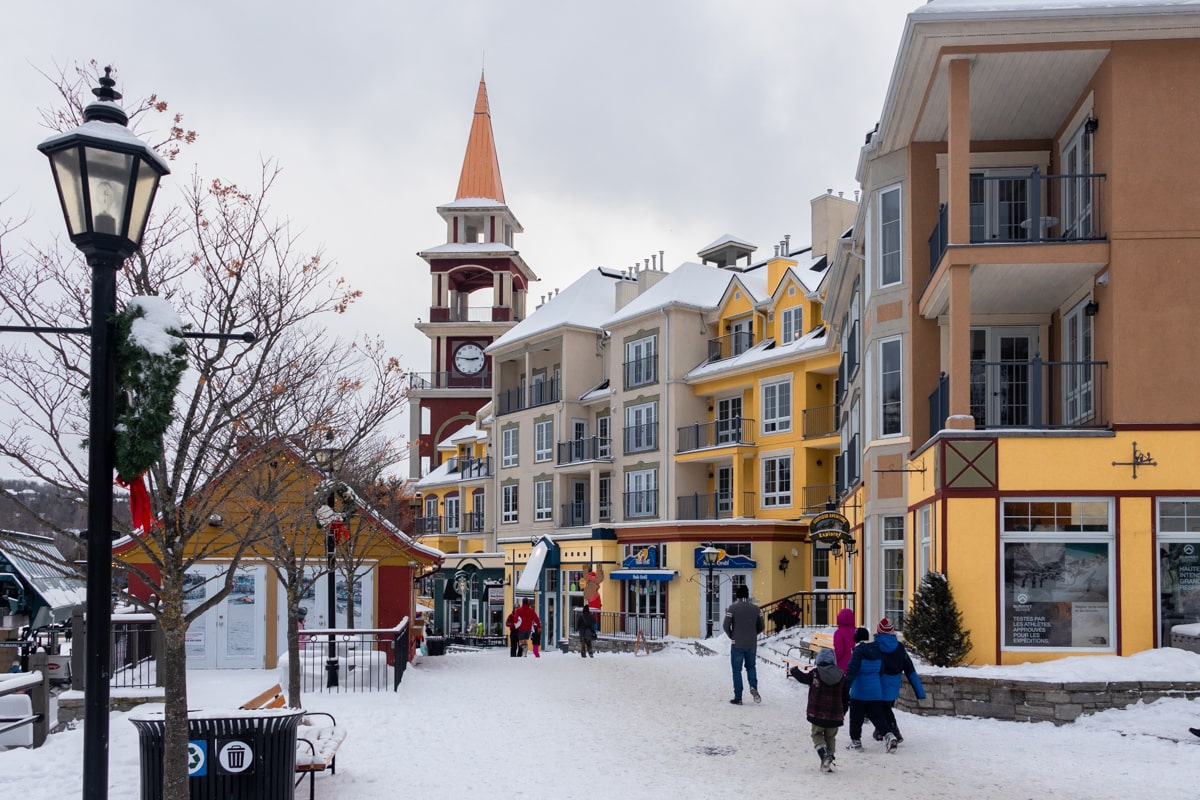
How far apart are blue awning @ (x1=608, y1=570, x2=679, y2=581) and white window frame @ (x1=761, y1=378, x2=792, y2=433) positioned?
5878mm

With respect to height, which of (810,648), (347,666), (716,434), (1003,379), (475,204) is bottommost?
(810,648)

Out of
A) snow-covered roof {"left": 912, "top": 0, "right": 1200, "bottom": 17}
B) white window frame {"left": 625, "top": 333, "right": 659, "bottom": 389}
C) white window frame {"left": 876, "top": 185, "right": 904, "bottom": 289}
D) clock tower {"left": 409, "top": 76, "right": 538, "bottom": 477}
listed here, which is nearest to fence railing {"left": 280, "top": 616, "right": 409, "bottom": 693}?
white window frame {"left": 876, "top": 185, "right": 904, "bottom": 289}

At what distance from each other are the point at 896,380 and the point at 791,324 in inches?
727

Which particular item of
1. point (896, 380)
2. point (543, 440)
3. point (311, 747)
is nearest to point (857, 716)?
point (311, 747)

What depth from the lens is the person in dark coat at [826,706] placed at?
1154cm

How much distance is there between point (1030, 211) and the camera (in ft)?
57.1

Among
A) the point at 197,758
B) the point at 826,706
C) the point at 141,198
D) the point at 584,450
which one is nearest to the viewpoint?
the point at 141,198

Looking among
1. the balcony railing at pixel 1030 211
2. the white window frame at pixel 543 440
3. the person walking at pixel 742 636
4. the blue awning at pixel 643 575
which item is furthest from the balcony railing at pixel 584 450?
the person walking at pixel 742 636

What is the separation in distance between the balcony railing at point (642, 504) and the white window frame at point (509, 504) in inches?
315

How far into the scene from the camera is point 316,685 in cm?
1973

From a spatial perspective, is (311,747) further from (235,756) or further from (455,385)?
(455,385)

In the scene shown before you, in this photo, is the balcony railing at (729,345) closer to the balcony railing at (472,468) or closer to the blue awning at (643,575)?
the blue awning at (643,575)

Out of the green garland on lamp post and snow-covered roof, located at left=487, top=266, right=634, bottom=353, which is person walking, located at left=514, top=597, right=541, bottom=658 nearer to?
snow-covered roof, located at left=487, top=266, right=634, bottom=353

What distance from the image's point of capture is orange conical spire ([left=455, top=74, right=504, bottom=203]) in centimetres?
7062
